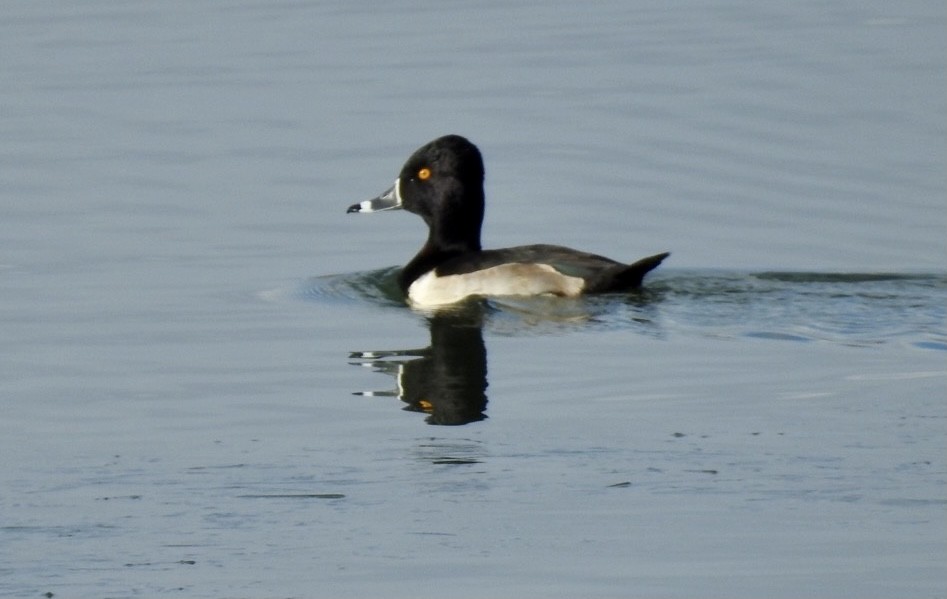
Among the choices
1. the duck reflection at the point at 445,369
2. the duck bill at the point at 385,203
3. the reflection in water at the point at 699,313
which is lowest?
the duck reflection at the point at 445,369

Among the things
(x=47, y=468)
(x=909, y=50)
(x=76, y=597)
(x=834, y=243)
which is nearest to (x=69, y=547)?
(x=76, y=597)

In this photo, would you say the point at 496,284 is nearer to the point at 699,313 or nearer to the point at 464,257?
the point at 464,257

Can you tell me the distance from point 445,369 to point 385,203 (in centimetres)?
347

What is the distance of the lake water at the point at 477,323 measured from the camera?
648cm

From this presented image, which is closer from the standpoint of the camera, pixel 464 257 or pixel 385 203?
pixel 464 257

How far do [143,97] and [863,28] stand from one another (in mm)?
8937

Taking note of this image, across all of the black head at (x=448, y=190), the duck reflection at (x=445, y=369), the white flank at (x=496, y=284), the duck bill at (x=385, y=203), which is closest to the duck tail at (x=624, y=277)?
the white flank at (x=496, y=284)

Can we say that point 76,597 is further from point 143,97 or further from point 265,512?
point 143,97

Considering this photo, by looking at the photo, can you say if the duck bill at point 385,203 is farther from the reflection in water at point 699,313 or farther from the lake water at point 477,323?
the reflection in water at point 699,313

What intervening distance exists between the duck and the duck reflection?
0.27 metres

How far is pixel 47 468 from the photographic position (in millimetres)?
7742

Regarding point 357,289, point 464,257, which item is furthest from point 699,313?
point 357,289

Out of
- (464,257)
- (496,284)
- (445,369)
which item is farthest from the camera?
(464,257)

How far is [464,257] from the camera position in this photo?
483 inches
